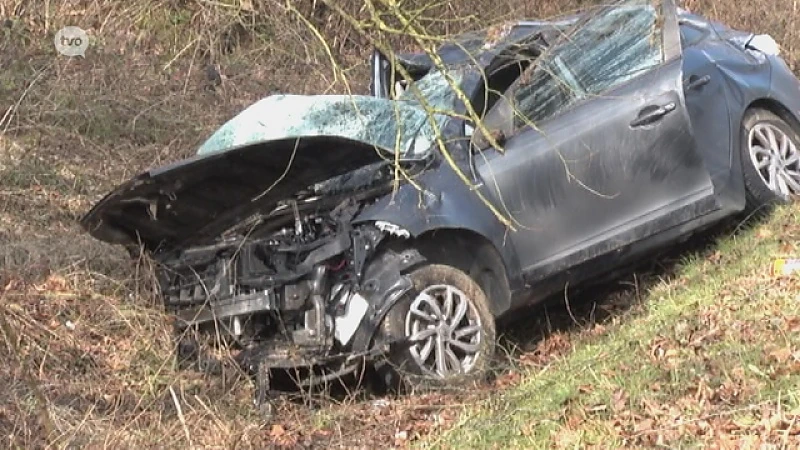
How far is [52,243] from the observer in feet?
29.1

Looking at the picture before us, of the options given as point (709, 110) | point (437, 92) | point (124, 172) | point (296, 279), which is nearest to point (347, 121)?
point (437, 92)

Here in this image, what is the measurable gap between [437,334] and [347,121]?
131 centimetres

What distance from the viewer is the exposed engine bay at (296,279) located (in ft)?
20.3

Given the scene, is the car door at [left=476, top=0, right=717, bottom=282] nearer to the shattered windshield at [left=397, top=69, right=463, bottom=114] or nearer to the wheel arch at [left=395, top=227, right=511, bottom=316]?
the wheel arch at [left=395, top=227, right=511, bottom=316]

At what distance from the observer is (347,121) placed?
6602 mm

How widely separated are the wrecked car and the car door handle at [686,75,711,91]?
17 mm

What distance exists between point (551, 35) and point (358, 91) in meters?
5.29

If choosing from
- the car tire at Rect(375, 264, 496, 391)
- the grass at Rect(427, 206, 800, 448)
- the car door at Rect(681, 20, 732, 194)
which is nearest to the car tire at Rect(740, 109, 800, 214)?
the car door at Rect(681, 20, 732, 194)

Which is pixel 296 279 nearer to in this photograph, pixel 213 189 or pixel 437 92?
pixel 213 189

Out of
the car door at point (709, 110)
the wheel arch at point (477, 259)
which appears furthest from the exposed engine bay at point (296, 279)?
the car door at point (709, 110)

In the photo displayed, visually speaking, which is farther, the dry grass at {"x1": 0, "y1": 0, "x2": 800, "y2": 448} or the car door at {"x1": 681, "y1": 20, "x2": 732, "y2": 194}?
the car door at {"x1": 681, "y1": 20, "x2": 732, "y2": 194}

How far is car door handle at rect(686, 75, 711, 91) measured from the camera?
23.4 feet

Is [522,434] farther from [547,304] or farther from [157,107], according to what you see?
[157,107]

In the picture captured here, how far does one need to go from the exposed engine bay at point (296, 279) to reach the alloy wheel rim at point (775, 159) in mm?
2637
